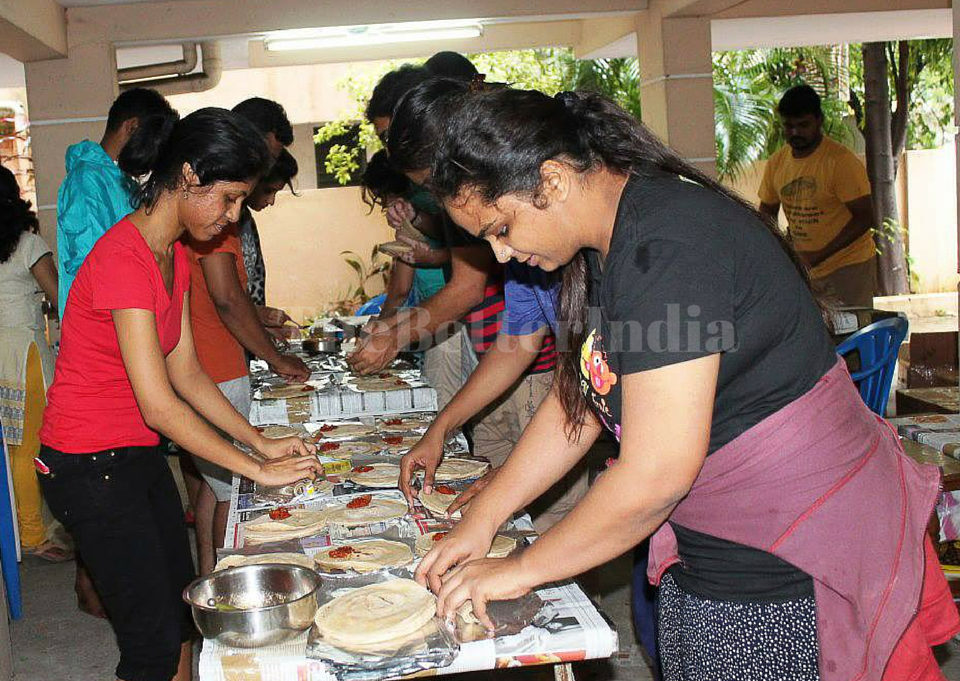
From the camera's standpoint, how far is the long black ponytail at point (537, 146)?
1.27 m

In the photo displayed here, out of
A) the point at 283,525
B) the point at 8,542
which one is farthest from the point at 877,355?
the point at 8,542

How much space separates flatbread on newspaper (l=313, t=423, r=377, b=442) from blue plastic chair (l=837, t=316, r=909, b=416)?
179 cm

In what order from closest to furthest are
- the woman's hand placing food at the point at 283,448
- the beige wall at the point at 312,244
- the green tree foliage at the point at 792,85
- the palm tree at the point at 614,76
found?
the woman's hand placing food at the point at 283,448 → the palm tree at the point at 614,76 → the green tree foliage at the point at 792,85 → the beige wall at the point at 312,244

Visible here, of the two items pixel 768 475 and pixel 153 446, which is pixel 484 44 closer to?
pixel 153 446

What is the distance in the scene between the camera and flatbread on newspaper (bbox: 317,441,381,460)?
2621 mm

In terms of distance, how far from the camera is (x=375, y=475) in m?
2.37

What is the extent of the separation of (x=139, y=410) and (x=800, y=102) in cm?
440

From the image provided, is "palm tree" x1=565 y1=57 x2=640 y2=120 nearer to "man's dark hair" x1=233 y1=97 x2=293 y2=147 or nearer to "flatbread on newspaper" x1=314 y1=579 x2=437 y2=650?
"man's dark hair" x1=233 y1=97 x2=293 y2=147

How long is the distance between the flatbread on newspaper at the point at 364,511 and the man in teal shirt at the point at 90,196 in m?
1.54

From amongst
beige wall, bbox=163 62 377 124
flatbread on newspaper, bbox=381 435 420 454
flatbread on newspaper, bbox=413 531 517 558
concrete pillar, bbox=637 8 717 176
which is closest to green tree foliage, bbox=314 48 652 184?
beige wall, bbox=163 62 377 124

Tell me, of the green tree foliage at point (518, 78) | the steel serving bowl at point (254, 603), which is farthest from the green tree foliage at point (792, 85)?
the steel serving bowl at point (254, 603)

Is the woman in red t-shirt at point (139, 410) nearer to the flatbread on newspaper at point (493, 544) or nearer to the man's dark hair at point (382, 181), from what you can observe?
the flatbread on newspaper at point (493, 544)

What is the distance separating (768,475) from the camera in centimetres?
129

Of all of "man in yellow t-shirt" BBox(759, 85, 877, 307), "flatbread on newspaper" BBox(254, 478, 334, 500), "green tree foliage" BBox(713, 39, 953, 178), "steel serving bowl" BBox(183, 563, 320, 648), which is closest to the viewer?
"steel serving bowl" BBox(183, 563, 320, 648)
